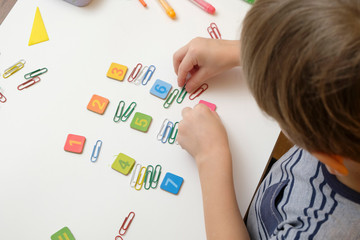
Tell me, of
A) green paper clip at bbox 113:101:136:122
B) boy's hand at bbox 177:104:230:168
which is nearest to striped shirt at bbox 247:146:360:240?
boy's hand at bbox 177:104:230:168

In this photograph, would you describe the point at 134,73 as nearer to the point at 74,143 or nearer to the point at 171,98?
the point at 171,98

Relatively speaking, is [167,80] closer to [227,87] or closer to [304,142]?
[227,87]

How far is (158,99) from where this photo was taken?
2.84 feet

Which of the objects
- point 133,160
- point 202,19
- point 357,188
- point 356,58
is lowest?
point 133,160

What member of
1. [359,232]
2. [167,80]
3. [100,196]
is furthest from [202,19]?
[359,232]

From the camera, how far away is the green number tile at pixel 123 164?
780 millimetres

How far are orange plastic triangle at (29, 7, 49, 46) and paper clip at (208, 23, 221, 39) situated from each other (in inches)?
18.1

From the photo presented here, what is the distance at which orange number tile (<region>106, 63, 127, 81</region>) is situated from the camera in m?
0.88

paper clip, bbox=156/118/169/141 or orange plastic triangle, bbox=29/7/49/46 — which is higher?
orange plastic triangle, bbox=29/7/49/46

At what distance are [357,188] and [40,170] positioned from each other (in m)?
0.67

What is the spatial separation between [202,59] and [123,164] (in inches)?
13.1

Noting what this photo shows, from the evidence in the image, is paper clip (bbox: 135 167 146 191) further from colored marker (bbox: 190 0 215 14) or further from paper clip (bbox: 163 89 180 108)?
colored marker (bbox: 190 0 215 14)

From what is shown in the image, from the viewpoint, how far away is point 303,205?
2.15ft

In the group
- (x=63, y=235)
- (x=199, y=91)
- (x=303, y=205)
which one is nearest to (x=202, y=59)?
(x=199, y=91)
